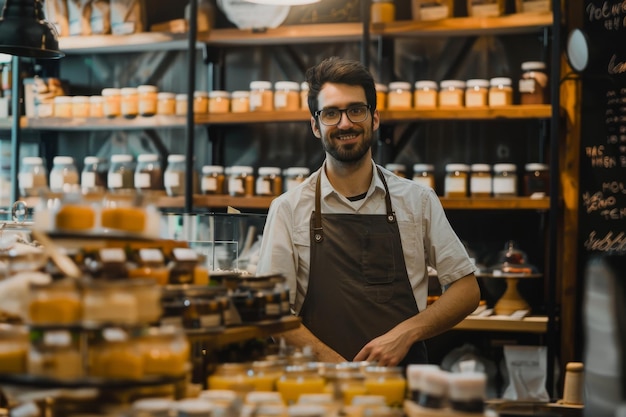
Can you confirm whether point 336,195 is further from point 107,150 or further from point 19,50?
point 107,150

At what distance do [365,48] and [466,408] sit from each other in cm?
329

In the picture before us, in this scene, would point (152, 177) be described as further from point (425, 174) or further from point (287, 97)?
point (425, 174)

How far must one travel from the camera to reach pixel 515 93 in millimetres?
4832

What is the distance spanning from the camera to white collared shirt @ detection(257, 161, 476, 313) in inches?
121

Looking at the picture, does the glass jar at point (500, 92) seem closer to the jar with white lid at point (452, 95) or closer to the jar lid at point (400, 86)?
the jar with white lid at point (452, 95)

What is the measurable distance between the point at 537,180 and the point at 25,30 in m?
2.43

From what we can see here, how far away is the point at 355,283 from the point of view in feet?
9.97

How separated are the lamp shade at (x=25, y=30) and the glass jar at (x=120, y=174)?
1.65 m

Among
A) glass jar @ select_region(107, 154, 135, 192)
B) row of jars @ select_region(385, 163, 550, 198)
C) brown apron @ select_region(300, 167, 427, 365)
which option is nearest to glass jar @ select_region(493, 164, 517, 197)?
row of jars @ select_region(385, 163, 550, 198)

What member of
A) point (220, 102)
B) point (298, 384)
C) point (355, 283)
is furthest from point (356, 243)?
point (220, 102)

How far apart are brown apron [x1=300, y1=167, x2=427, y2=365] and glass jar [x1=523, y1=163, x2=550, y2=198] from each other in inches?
67.0

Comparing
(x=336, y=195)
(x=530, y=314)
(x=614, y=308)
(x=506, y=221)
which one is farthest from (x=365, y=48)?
(x=614, y=308)

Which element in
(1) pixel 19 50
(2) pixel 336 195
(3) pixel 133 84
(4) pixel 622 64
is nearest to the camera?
(2) pixel 336 195

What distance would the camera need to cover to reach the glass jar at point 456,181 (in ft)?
15.3
